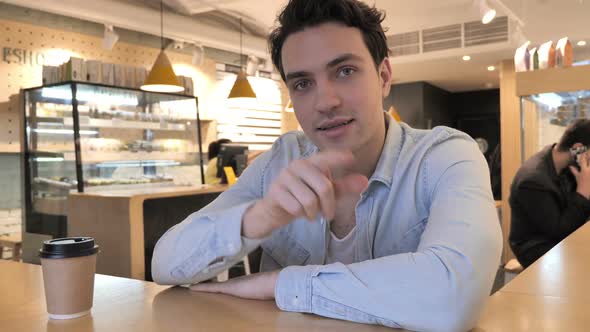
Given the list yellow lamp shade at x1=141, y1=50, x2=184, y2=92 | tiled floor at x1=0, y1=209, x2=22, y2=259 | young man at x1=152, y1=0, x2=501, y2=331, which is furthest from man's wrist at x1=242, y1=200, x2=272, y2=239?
tiled floor at x1=0, y1=209, x2=22, y2=259

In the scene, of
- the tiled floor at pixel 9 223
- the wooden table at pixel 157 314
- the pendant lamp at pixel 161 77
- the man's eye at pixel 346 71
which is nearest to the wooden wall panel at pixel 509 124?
the pendant lamp at pixel 161 77

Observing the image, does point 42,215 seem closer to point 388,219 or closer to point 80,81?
point 80,81

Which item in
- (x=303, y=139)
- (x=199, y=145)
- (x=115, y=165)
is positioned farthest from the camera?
(x=199, y=145)

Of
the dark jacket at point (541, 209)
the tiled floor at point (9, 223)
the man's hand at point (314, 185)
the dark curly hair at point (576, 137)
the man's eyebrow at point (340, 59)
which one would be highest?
the man's eyebrow at point (340, 59)

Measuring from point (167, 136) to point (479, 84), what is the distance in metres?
7.13

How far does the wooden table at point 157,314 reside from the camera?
2.74 feet

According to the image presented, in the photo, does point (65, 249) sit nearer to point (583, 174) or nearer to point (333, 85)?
point (333, 85)

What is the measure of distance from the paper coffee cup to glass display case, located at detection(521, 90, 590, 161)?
9.73 ft

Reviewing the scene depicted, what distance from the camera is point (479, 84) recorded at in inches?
400

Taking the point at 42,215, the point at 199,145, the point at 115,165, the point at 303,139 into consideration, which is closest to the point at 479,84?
the point at 199,145

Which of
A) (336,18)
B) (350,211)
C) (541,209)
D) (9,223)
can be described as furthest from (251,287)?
(9,223)

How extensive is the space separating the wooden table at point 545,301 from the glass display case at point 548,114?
2146 mm

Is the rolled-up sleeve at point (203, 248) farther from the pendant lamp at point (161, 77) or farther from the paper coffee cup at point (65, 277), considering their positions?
the pendant lamp at point (161, 77)

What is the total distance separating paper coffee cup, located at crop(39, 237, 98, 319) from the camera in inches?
35.7
